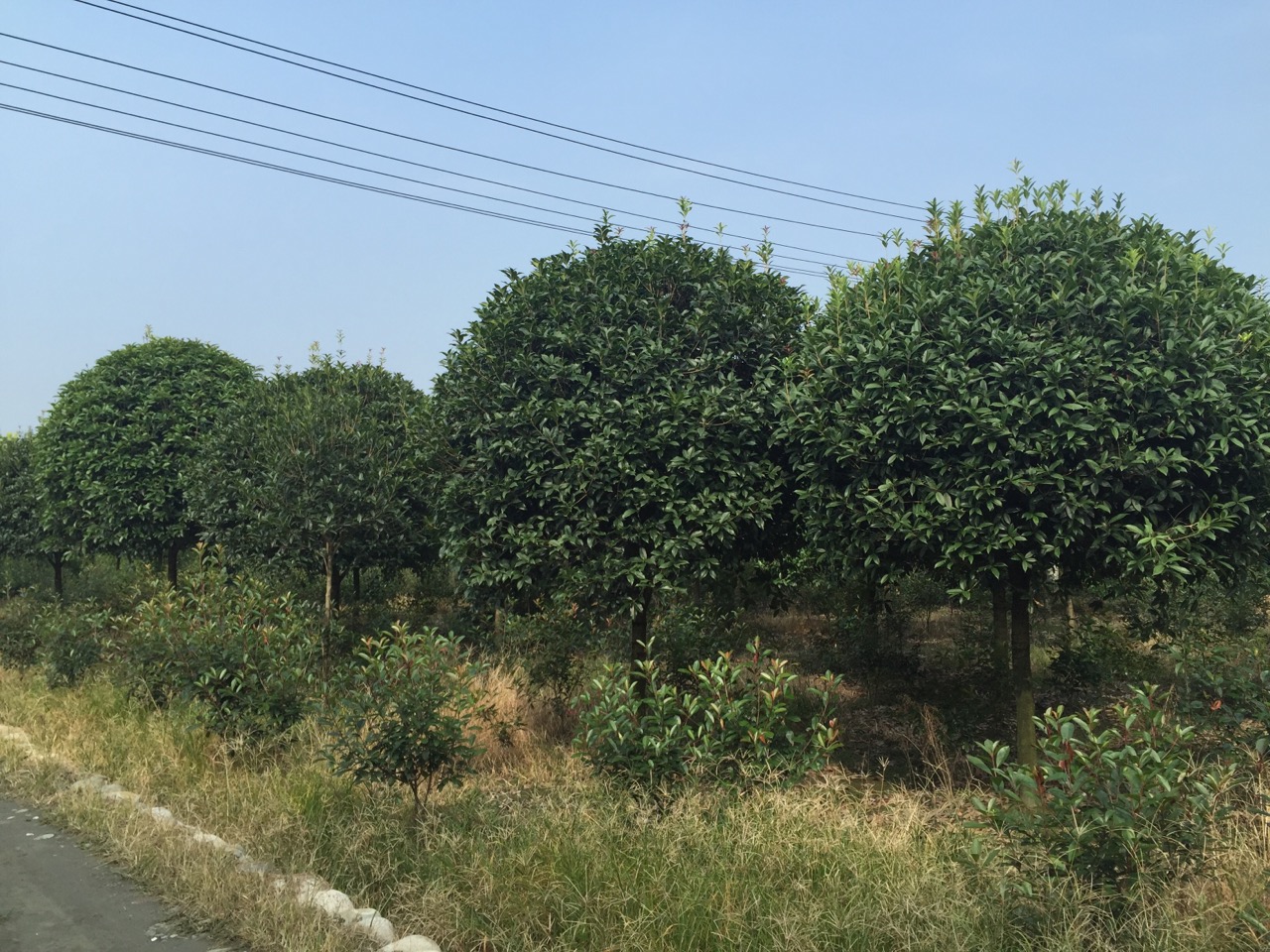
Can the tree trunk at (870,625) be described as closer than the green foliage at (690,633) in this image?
No

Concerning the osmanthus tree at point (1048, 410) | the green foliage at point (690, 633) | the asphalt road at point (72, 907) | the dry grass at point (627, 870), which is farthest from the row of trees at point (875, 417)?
the asphalt road at point (72, 907)

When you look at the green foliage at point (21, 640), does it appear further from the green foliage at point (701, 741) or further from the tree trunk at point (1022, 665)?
the tree trunk at point (1022, 665)

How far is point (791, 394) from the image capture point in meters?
7.39

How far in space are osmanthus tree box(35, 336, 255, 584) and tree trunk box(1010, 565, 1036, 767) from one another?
12.5 meters

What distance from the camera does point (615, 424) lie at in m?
7.70

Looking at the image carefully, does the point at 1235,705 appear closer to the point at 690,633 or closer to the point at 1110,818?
the point at 1110,818

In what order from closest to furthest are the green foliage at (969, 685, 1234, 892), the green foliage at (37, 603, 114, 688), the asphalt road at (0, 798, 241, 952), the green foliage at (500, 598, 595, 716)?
the green foliage at (969, 685, 1234, 892) → the asphalt road at (0, 798, 241, 952) → the green foliage at (500, 598, 595, 716) → the green foliage at (37, 603, 114, 688)

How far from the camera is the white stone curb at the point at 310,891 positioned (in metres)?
4.70

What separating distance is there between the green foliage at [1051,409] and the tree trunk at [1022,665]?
0.36m

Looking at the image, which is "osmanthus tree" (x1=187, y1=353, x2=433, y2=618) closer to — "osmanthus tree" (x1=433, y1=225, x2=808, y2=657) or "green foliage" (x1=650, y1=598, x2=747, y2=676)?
"osmanthus tree" (x1=433, y1=225, x2=808, y2=657)

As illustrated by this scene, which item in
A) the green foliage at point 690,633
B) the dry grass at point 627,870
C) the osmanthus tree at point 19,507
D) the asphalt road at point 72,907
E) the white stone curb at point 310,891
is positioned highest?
the osmanthus tree at point 19,507

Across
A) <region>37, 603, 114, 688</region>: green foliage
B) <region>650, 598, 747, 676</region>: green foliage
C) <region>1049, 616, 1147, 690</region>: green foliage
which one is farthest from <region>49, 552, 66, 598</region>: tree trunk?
<region>1049, 616, 1147, 690</region>: green foliage

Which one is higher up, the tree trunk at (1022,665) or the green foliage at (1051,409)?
the green foliage at (1051,409)

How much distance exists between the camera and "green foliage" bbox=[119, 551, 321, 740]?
806cm
